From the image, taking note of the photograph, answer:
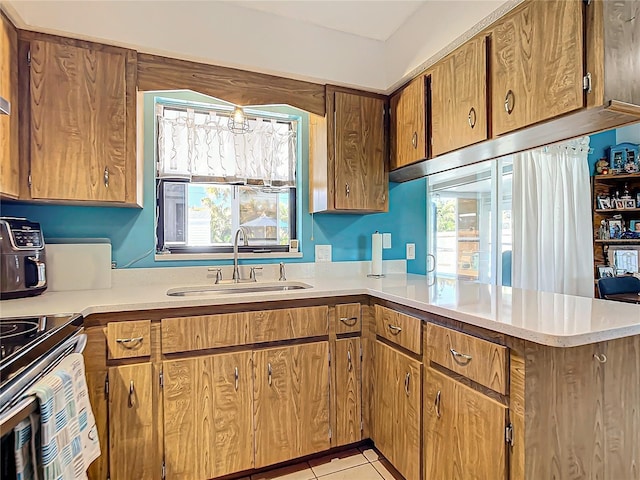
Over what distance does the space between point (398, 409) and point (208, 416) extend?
0.92 meters

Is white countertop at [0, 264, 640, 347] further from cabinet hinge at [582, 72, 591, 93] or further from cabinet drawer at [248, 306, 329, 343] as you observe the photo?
cabinet hinge at [582, 72, 591, 93]

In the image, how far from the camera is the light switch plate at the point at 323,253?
8.30 ft

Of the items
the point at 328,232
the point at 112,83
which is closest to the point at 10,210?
the point at 112,83

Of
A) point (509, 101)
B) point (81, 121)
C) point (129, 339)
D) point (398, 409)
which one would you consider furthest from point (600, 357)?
point (81, 121)

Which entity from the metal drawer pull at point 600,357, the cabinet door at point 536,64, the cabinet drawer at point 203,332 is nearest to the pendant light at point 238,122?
the cabinet drawer at point 203,332

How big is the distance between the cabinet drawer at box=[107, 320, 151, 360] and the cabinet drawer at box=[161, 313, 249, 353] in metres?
0.07

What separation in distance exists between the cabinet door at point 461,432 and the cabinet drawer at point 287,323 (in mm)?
617

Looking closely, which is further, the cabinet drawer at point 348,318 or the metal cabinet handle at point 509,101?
the cabinet drawer at point 348,318

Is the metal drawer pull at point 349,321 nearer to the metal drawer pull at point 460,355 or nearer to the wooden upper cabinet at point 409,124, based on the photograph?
the metal drawer pull at point 460,355

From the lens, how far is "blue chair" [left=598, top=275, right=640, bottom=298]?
10.3ft

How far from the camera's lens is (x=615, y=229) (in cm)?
370

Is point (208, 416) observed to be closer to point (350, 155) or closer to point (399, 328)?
point (399, 328)

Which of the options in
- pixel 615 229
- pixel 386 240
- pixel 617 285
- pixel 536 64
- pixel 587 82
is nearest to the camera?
pixel 587 82

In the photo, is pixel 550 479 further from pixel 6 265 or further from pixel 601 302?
pixel 6 265
